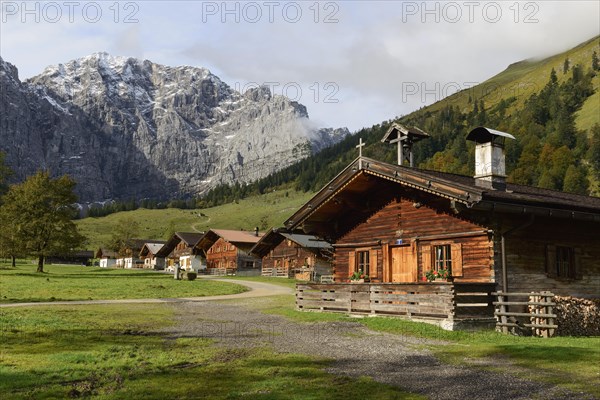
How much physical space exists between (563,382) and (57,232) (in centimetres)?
5691

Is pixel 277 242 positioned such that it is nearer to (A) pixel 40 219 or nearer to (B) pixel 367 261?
(A) pixel 40 219

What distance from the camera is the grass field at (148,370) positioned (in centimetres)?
931

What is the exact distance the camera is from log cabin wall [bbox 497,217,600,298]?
20.6m

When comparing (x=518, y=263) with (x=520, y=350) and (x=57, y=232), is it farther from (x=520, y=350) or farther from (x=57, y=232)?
(x=57, y=232)

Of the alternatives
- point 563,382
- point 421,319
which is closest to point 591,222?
point 421,319

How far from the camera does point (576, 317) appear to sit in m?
20.3

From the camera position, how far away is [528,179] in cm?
14288

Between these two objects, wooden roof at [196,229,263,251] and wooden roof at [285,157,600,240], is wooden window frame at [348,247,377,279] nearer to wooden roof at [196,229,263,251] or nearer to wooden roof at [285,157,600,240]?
wooden roof at [285,157,600,240]

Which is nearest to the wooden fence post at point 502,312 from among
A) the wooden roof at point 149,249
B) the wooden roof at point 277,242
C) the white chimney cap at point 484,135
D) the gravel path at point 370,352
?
the gravel path at point 370,352

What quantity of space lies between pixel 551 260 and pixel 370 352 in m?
11.6

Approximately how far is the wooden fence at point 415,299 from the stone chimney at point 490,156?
5265 mm

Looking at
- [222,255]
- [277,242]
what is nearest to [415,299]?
[277,242]

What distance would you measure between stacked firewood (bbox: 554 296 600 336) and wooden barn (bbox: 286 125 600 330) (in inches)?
41.1

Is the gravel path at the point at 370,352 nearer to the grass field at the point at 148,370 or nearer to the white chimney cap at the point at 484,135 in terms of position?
the grass field at the point at 148,370
